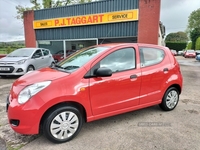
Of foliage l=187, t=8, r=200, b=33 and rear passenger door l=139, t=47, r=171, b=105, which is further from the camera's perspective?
foliage l=187, t=8, r=200, b=33

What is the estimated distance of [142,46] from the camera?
352 centimetres

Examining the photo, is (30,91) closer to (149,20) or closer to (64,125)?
(64,125)

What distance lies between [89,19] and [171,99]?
10.9 metres

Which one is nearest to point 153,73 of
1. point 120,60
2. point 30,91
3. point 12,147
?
point 120,60

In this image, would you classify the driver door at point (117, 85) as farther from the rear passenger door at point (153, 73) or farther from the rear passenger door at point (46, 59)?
the rear passenger door at point (46, 59)

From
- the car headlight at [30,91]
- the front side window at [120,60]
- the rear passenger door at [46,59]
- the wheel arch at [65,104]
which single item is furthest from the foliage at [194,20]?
the car headlight at [30,91]

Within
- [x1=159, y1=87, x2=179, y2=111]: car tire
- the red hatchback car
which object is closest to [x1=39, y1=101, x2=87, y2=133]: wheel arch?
the red hatchback car

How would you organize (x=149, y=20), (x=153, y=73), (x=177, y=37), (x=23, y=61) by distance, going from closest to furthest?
(x=153, y=73)
(x=23, y=61)
(x=149, y=20)
(x=177, y=37)

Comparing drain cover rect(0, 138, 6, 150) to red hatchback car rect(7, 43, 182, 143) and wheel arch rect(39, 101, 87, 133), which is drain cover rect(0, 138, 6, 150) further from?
wheel arch rect(39, 101, 87, 133)

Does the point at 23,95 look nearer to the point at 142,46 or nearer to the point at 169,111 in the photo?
the point at 142,46

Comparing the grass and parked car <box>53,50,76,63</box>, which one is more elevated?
parked car <box>53,50,76,63</box>

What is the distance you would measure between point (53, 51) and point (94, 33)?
5.40 m

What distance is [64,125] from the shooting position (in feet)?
8.60

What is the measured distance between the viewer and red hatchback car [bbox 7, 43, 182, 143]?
2.45 m
